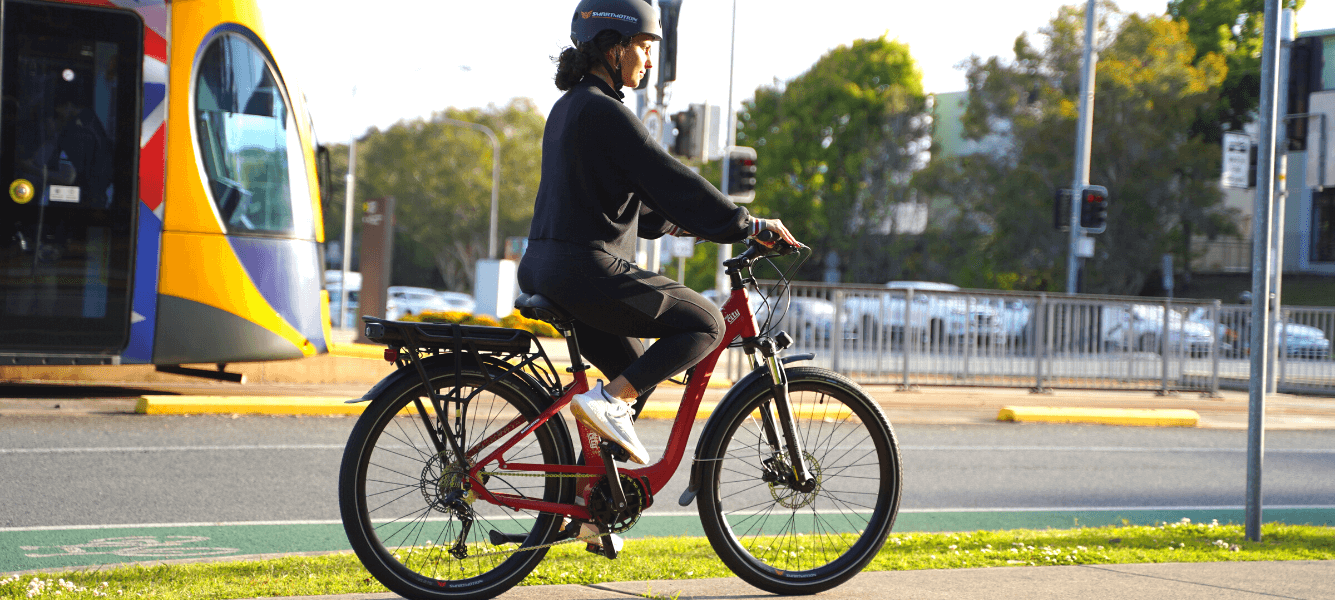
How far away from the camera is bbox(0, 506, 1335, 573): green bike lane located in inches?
189

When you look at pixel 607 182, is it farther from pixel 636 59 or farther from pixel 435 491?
pixel 435 491

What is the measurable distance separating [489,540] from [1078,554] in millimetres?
2536

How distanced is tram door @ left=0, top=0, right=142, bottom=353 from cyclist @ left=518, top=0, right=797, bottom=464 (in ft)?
21.7

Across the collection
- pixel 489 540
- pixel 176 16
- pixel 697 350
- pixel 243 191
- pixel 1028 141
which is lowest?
pixel 489 540

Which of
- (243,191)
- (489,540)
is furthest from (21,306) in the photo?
(489,540)

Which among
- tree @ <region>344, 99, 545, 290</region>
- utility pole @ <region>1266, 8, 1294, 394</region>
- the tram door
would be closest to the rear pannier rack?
the tram door

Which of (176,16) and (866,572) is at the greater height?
(176,16)

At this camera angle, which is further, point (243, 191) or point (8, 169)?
point (243, 191)

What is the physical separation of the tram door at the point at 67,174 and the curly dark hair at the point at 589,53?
6.58m

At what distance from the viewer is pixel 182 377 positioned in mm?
11297

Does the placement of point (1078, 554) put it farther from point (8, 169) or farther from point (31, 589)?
point (8, 169)

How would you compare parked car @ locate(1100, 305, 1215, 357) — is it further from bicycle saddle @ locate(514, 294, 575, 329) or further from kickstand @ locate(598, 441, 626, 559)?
bicycle saddle @ locate(514, 294, 575, 329)

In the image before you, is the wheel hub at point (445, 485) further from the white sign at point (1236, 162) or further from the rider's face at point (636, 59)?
the white sign at point (1236, 162)

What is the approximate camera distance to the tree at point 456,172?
190 ft
